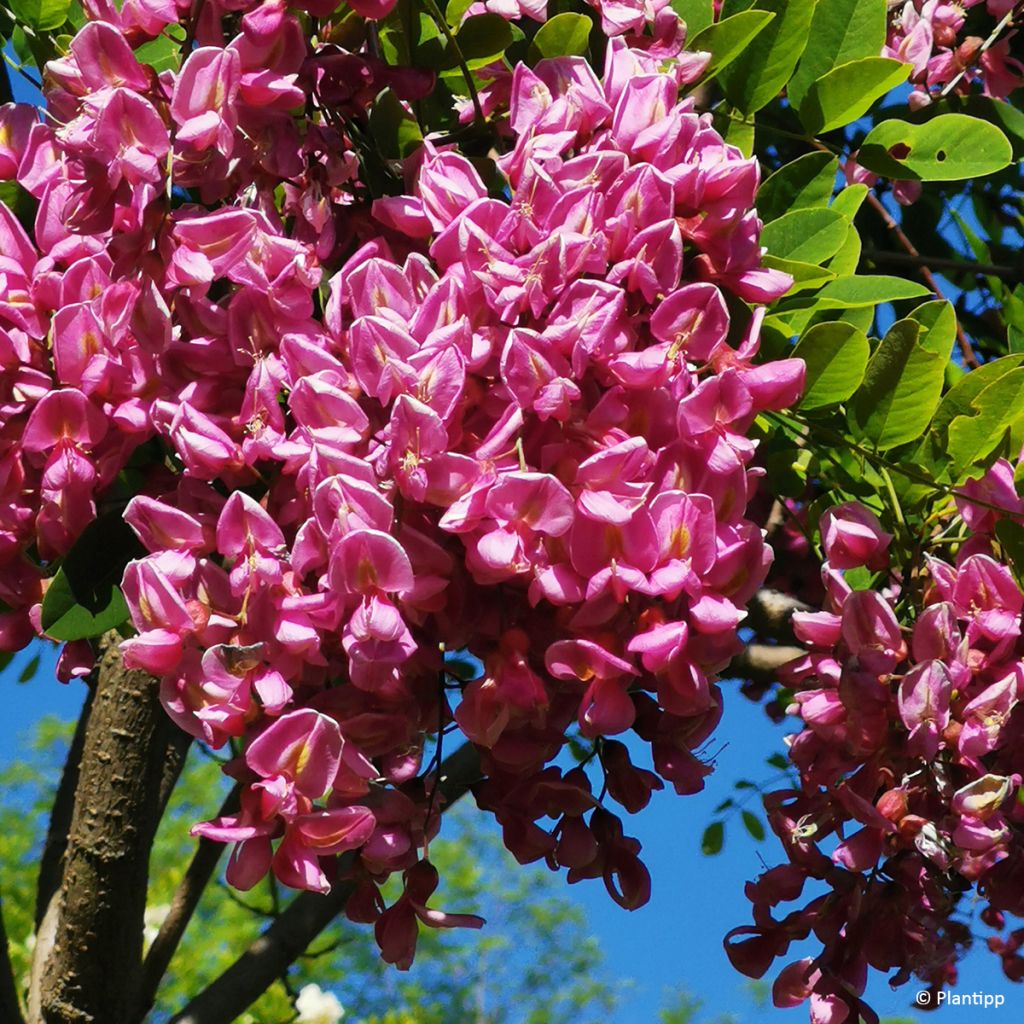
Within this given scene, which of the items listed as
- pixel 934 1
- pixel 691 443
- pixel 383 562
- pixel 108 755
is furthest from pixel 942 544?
pixel 108 755

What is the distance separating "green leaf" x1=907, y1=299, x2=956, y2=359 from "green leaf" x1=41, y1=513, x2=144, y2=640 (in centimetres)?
58

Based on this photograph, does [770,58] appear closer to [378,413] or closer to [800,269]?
[800,269]

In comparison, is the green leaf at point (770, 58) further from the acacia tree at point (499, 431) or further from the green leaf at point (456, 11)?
the green leaf at point (456, 11)

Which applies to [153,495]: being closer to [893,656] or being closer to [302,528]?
[302,528]

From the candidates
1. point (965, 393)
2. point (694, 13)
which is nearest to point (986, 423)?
point (965, 393)

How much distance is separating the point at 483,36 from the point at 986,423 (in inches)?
18.1

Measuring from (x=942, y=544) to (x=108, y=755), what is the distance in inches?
44.4

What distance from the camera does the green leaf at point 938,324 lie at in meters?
1.03

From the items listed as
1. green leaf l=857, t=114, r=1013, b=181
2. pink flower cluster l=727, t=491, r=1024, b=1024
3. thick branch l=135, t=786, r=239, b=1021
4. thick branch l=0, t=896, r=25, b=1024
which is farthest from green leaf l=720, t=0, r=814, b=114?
thick branch l=0, t=896, r=25, b=1024

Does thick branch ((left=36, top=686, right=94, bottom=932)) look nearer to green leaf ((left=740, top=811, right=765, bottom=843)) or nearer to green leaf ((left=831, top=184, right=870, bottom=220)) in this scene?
green leaf ((left=740, top=811, right=765, bottom=843))

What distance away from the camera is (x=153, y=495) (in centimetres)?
90

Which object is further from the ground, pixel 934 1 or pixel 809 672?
pixel 934 1

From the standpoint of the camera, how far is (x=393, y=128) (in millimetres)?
980

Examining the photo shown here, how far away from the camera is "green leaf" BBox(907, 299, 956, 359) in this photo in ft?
3.37
